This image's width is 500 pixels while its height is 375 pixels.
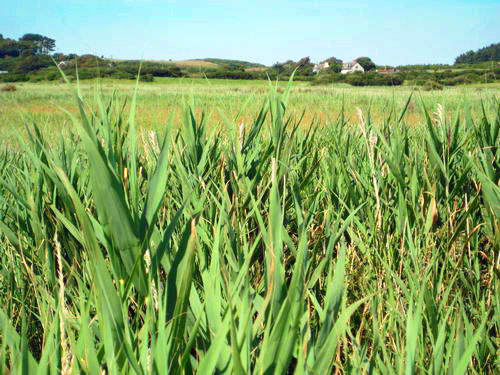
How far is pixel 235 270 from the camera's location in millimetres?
939

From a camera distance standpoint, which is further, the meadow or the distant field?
Answer: the distant field

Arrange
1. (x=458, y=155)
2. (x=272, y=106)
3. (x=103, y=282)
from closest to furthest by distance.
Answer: (x=103, y=282) → (x=272, y=106) → (x=458, y=155)

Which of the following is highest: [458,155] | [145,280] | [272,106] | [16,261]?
[272,106]

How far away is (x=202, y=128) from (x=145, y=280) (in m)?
0.95

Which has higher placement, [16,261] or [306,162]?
[306,162]

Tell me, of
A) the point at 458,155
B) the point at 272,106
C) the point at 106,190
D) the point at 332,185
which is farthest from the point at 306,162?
the point at 106,190

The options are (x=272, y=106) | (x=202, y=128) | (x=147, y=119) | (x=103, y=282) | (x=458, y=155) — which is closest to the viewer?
(x=103, y=282)

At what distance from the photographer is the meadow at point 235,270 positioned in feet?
2.24

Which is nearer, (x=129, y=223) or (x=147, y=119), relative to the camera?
(x=129, y=223)

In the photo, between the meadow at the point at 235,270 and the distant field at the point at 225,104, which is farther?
the distant field at the point at 225,104

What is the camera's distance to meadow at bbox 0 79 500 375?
2.24ft

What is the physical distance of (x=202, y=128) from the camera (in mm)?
1702

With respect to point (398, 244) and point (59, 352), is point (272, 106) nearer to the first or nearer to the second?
point (398, 244)

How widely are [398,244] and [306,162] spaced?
659 millimetres
